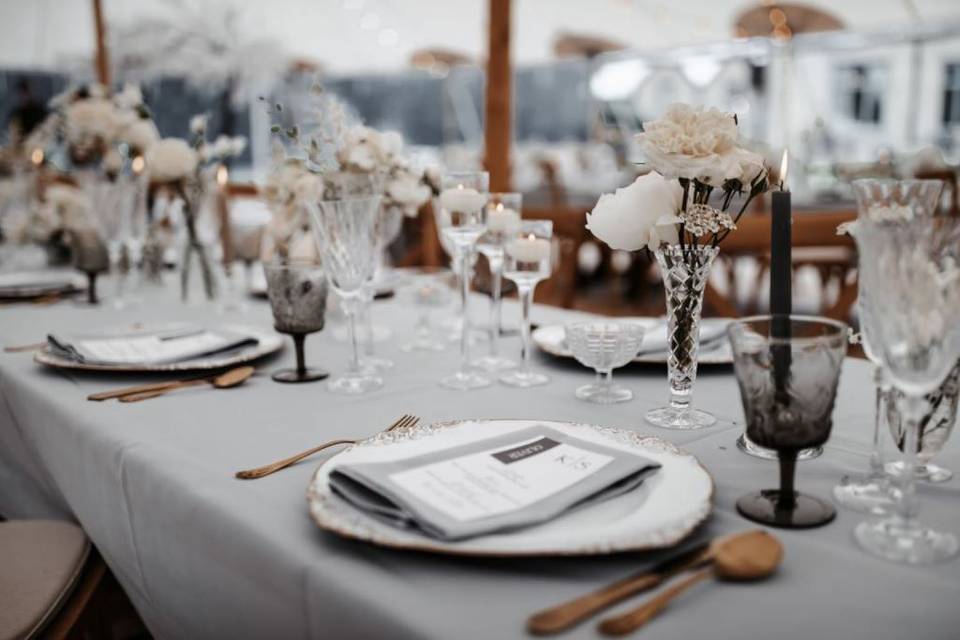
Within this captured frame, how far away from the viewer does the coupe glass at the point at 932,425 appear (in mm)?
801

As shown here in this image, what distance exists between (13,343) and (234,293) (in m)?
0.53

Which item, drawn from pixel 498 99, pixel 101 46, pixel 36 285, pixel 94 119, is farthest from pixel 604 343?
pixel 101 46

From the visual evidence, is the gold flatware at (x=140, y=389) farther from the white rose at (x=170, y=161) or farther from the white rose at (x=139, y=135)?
the white rose at (x=139, y=135)

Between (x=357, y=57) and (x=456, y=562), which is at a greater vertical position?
(x=357, y=57)

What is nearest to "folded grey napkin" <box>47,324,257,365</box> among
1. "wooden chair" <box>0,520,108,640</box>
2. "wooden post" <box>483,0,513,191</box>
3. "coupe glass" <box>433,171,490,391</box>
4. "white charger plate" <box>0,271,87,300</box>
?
"wooden chair" <box>0,520,108,640</box>

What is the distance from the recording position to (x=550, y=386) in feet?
4.03

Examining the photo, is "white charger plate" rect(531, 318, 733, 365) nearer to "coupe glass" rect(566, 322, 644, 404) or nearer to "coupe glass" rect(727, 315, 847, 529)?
"coupe glass" rect(566, 322, 644, 404)

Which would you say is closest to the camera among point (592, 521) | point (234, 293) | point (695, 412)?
point (592, 521)

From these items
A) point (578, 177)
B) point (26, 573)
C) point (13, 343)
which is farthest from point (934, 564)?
point (578, 177)

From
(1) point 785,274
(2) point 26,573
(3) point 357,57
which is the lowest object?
(2) point 26,573

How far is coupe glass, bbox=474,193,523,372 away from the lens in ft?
4.42

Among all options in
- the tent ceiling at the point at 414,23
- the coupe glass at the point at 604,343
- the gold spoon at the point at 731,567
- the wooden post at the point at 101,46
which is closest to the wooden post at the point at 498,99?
the coupe glass at the point at 604,343

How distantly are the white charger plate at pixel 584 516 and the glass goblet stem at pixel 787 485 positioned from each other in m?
0.07

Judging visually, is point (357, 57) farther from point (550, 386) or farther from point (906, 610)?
point (906, 610)
